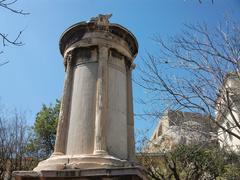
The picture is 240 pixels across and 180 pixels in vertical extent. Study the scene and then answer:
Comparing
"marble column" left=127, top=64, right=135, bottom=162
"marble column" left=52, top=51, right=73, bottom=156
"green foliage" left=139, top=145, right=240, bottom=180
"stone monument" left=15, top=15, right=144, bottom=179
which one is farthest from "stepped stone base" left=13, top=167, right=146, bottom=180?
"green foliage" left=139, top=145, right=240, bottom=180

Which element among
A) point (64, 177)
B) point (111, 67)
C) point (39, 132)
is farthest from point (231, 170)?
point (64, 177)

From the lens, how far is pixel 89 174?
6.55 m

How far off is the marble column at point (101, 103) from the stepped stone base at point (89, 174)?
731mm

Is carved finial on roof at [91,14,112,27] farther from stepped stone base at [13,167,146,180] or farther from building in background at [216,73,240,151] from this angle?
stepped stone base at [13,167,146,180]

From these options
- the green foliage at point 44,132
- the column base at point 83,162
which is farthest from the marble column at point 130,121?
the green foliage at point 44,132

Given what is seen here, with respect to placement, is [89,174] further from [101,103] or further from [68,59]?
[68,59]

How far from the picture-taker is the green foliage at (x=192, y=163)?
62.7 ft

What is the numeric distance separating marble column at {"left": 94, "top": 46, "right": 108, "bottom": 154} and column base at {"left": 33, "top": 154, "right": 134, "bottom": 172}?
24 centimetres

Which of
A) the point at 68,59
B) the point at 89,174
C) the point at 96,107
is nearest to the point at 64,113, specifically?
the point at 96,107

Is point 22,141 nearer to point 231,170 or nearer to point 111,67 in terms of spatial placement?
point 111,67

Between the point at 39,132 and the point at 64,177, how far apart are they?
15.4 meters

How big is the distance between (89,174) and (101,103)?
201 cm

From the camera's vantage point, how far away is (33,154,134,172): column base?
22.5ft

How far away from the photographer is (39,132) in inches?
839
